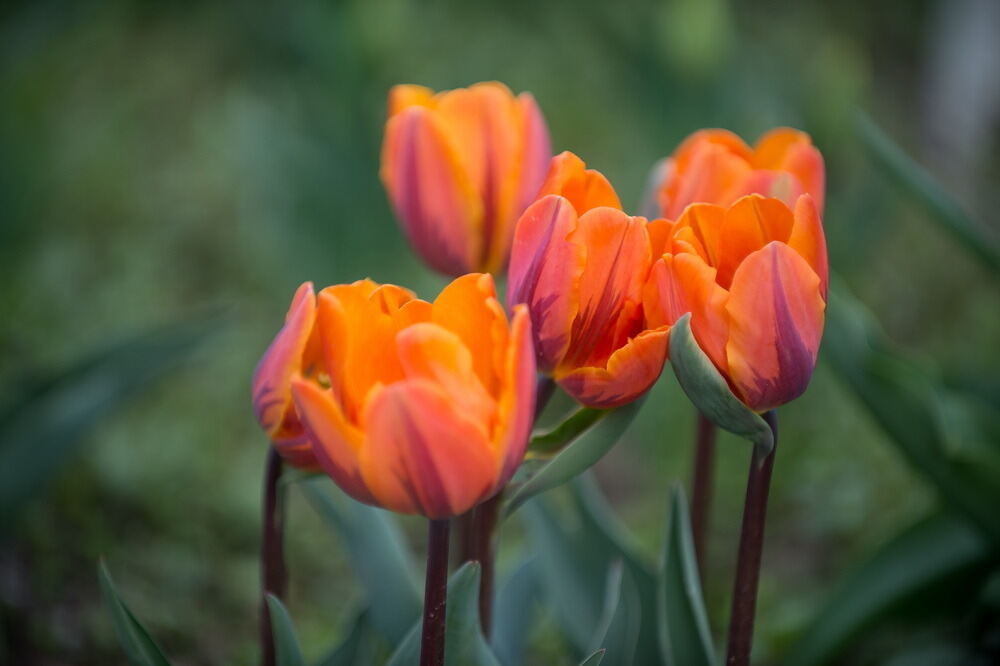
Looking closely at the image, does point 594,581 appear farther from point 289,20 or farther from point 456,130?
point 289,20

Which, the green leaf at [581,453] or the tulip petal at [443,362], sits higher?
the tulip petal at [443,362]

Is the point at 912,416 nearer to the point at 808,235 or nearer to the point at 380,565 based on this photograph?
the point at 808,235

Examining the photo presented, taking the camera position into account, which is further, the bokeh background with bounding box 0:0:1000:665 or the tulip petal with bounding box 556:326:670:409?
the bokeh background with bounding box 0:0:1000:665

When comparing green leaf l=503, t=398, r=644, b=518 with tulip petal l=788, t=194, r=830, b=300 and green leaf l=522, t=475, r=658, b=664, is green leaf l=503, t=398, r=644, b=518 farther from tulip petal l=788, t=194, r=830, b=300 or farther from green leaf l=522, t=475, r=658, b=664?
green leaf l=522, t=475, r=658, b=664

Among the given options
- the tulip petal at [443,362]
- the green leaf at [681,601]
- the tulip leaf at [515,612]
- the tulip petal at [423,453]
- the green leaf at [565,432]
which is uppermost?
the tulip petal at [443,362]

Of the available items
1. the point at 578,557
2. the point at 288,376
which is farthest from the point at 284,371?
the point at 578,557

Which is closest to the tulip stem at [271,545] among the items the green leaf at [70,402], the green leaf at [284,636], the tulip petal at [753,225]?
the green leaf at [284,636]

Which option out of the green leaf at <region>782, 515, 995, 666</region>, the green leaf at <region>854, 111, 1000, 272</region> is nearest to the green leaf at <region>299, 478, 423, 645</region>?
the green leaf at <region>782, 515, 995, 666</region>

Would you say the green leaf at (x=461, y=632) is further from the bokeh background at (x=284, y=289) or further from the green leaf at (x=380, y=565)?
the bokeh background at (x=284, y=289)
